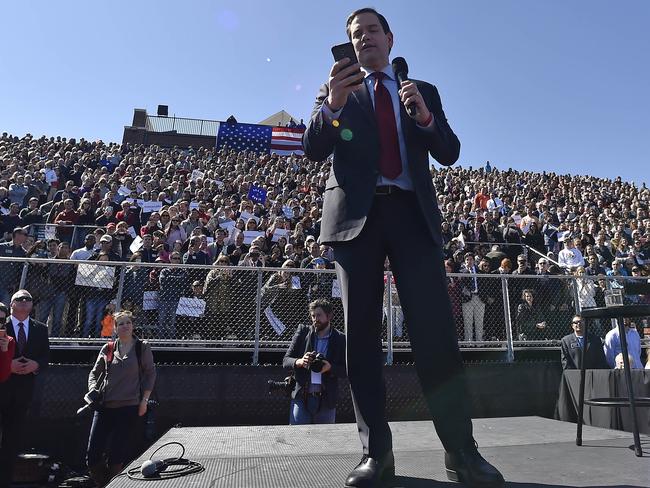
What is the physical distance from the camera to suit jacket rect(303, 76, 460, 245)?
84.6 inches

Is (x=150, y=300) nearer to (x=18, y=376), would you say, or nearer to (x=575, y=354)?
(x=18, y=376)

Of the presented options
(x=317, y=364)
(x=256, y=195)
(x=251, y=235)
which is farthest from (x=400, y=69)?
(x=256, y=195)

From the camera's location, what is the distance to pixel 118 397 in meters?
5.69

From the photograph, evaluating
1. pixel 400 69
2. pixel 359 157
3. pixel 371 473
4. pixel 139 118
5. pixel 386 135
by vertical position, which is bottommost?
pixel 371 473

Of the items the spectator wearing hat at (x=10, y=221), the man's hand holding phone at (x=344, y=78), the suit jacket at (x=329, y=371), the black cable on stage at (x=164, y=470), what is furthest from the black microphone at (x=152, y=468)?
the spectator wearing hat at (x=10, y=221)

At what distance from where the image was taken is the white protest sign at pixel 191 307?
7.29 m

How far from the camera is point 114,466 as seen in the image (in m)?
5.54

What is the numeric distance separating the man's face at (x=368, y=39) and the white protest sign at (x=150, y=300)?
5678 millimetres

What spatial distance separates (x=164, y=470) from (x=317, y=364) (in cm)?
349

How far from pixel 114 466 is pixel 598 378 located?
5.49 metres

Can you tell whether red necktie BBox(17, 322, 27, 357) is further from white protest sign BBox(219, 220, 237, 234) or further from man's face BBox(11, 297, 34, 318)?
white protest sign BBox(219, 220, 237, 234)

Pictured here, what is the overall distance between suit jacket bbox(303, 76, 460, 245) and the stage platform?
0.97m

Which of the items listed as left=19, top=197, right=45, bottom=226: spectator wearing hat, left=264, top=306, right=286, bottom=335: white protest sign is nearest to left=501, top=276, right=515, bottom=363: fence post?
left=264, top=306, right=286, bottom=335: white protest sign

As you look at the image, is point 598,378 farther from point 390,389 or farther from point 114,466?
point 114,466
